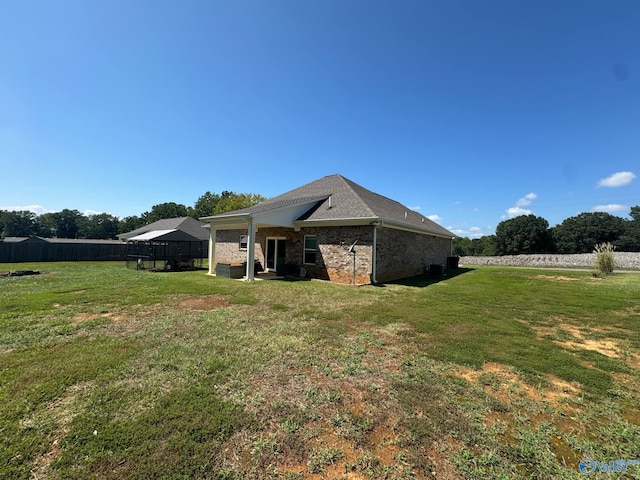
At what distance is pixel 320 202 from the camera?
1455 cm

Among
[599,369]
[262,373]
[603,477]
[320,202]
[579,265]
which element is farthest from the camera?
[579,265]

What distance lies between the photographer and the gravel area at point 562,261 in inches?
907

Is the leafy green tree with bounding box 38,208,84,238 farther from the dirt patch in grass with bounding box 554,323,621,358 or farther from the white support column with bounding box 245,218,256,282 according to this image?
the dirt patch in grass with bounding box 554,323,621,358

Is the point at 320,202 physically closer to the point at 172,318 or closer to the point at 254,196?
the point at 172,318

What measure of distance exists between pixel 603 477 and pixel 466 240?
256ft

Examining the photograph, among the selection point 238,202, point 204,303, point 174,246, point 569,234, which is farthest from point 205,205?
point 569,234

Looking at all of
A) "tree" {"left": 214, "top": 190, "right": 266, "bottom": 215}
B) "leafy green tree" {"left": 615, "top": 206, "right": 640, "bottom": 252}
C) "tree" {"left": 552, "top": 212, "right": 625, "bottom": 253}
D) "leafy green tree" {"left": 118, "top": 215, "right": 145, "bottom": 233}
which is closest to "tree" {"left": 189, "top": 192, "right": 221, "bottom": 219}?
"tree" {"left": 214, "top": 190, "right": 266, "bottom": 215}

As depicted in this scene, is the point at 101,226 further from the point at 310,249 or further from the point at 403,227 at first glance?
the point at 403,227

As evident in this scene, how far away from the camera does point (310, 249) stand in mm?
13148

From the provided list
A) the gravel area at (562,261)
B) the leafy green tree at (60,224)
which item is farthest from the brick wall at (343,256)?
the leafy green tree at (60,224)

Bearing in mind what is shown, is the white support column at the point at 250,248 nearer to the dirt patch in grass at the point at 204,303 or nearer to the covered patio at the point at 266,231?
the covered patio at the point at 266,231

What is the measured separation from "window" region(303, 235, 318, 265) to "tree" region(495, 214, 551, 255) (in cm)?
5330

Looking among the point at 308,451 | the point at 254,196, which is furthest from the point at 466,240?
the point at 308,451

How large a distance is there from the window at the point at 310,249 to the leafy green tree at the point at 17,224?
A: 3732 inches
